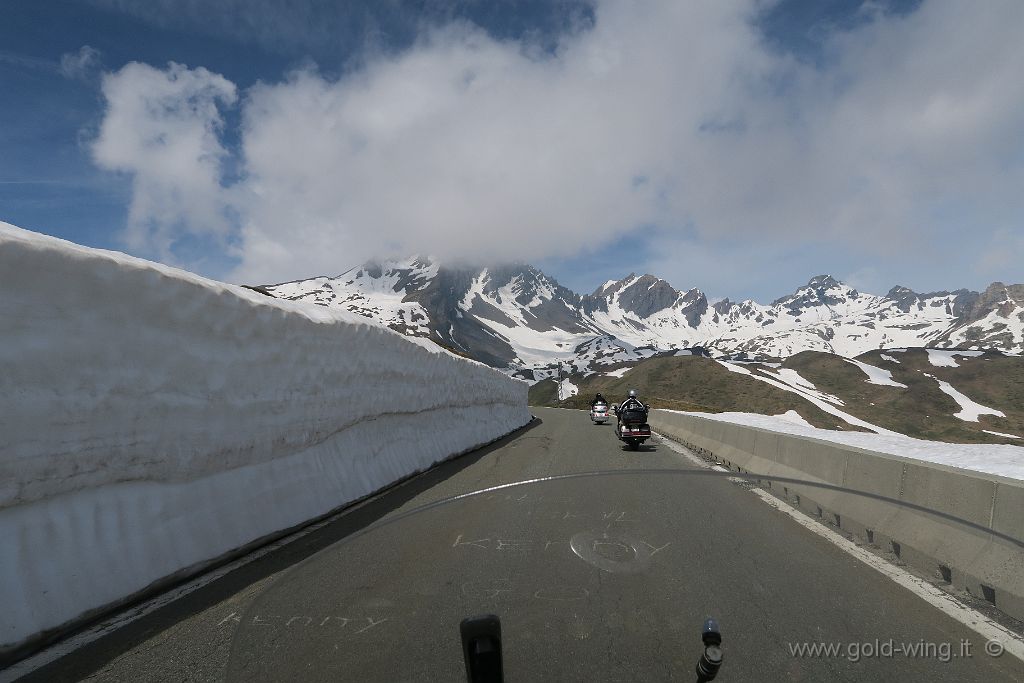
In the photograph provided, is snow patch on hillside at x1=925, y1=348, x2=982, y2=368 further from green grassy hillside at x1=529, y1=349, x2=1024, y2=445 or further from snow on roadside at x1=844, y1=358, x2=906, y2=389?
snow on roadside at x1=844, y1=358, x2=906, y2=389

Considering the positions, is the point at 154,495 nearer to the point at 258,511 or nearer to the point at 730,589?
the point at 258,511

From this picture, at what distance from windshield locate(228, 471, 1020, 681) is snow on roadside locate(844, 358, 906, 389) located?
172 metres

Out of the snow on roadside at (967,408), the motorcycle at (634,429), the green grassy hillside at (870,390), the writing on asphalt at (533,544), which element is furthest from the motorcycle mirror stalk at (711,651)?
the snow on roadside at (967,408)

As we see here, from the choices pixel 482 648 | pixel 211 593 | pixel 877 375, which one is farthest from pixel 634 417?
pixel 877 375

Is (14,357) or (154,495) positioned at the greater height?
(14,357)

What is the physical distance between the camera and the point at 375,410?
405 inches

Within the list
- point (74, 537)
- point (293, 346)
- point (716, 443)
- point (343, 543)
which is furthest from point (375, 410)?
point (716, 443)

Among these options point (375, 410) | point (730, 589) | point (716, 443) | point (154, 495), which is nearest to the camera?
point (730, 589)

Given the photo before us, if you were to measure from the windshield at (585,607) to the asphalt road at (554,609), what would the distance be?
0.01m

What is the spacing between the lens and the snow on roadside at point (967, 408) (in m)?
Result: 132

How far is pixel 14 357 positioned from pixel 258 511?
110 inches

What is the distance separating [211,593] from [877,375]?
18377 centimetres

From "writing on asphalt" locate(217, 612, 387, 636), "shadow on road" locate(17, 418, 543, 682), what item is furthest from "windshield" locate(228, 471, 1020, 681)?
"shadow on road" locate(17, 418, 543, 682)

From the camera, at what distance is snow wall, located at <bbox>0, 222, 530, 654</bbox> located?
4094mm
